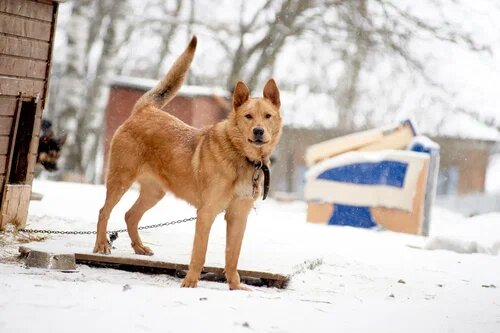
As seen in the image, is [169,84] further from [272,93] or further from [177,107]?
[177,107]

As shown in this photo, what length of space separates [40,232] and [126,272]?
5.49 feet

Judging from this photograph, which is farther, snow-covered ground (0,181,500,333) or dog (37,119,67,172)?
dog (37,119,67,172)

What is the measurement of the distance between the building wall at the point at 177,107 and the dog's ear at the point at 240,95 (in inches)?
569

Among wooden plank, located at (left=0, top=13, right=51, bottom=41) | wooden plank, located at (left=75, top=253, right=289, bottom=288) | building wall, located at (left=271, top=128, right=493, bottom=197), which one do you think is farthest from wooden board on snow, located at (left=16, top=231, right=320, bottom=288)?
building wall, located at (left=271, top=128, right=493, bottom=197)

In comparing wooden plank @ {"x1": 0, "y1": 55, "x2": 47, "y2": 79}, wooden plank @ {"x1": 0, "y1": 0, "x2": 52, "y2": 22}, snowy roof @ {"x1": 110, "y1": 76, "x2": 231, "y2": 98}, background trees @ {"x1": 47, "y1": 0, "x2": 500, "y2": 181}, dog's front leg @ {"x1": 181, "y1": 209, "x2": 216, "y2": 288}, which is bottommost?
dog's front leg @ {"x1": 181, "y1": 209, "x2": 216, "y2": 288}

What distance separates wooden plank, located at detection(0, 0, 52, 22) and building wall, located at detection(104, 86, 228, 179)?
11913mm

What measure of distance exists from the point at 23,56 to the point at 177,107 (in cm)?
1237

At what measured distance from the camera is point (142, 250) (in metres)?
6.46

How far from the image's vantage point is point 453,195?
35.7 meters

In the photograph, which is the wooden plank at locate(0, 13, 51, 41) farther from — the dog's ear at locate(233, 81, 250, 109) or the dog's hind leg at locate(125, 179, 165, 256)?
the dog's ear at locate(233, 81, 250, 109)

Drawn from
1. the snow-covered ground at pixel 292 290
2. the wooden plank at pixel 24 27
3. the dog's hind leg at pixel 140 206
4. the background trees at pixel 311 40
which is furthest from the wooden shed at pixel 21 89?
the background trees at pixel 311 40

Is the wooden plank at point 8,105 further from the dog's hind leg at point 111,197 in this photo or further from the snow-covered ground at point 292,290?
the dog's hind leg at point 111,197

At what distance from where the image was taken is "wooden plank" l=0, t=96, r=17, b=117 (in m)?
7.51

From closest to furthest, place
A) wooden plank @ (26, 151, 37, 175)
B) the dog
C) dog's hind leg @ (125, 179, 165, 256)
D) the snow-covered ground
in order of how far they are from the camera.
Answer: the snow-covered ground, dog's hind leg @ (125, 179, 165, 256), wooden plank @ (26, 151, 37, 175), the dog
